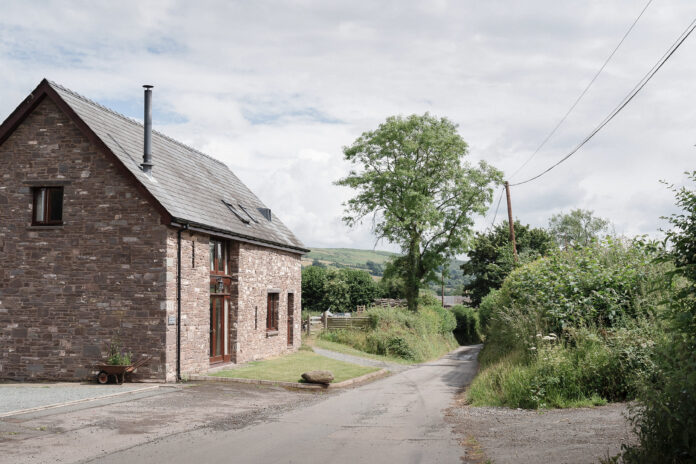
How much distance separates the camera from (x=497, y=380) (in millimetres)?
14602

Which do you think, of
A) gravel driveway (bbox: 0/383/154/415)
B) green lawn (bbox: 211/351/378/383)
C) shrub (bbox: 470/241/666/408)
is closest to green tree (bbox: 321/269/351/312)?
green lawn (bbox: 211/351/378/383)

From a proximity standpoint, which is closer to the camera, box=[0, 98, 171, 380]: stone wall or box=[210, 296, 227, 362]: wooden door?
box=[0, 98, 171, 380]: stone wall

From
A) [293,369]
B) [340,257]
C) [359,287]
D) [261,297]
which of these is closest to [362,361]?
[261,297]

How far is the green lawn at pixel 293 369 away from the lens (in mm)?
18188

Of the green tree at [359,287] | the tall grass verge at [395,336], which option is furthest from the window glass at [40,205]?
the green tree at [359,287]

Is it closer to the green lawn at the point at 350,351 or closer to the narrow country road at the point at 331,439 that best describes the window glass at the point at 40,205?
the narrow country road at the point at 331,439

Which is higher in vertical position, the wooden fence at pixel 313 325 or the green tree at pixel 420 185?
the green tree at pixel 420 185

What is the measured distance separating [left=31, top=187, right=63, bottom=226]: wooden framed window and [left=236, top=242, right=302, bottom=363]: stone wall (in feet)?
20.2

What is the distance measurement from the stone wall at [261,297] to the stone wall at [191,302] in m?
2.63

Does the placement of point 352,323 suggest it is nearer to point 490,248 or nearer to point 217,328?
point 217,328

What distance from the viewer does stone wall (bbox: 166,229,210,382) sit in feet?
55.3

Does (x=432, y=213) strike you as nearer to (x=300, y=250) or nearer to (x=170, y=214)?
(x=300, y=250)

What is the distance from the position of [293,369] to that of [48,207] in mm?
9173

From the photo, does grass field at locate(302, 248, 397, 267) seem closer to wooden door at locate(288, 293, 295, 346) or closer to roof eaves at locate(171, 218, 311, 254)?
wooden door at locate(288, 293, 295, 346)
